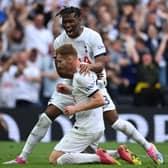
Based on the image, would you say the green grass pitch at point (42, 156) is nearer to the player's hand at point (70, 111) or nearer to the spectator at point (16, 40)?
the player's hand at point (70, 111)

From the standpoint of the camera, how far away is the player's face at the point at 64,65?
31.4ft

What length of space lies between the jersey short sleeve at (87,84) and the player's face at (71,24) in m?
0.97

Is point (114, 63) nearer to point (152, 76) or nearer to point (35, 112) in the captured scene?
point (152, 76)

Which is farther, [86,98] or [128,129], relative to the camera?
[128,129]

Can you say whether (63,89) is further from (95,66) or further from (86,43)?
(86,43)

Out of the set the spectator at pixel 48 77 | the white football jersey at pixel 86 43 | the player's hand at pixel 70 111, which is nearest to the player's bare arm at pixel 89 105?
the player's hand at pixel 70 111

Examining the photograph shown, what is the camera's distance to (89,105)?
30.7ft

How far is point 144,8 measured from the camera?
66.9 ft

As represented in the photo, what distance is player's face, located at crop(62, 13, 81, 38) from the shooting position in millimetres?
Result: 10219

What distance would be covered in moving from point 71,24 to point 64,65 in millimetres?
855

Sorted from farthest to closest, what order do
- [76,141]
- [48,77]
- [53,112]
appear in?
1. [48,77]
2. [53,112]
3. [76,141]

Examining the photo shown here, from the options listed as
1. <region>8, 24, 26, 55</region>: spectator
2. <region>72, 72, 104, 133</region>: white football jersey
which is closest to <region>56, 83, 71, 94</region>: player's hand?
<region>72, 72, 104, 133</region>: white football jersey

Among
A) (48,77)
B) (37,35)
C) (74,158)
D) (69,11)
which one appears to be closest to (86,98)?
(74,158)

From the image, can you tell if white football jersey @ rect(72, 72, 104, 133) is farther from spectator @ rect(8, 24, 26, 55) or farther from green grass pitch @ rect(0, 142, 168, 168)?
spectator @ rect(8, 24, 26, 55)
